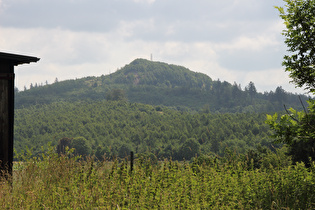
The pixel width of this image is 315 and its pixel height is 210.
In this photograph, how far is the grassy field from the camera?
6539mm

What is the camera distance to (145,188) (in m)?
7.02

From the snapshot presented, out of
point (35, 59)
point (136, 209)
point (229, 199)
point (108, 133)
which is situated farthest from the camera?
point (108, 133)

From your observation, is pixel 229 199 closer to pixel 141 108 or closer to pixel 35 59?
pixel 35 59

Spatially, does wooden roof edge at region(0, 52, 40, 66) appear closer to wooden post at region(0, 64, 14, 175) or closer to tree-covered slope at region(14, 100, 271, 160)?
wooden post at region(0, 64, 14, 175)

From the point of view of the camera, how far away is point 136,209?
5996 millimetres

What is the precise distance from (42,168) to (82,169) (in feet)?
3.27

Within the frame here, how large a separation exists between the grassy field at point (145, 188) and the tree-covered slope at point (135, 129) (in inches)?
3781

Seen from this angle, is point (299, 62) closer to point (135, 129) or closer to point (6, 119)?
point (6, 119)

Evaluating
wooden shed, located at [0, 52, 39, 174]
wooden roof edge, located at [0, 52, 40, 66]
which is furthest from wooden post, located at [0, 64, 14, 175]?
wooden roof edge, located at [0, 52, 40, 66]

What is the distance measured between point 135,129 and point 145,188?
489 feet

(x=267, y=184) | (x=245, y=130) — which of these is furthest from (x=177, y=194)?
(x=245, y=130)

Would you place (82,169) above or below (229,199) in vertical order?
above

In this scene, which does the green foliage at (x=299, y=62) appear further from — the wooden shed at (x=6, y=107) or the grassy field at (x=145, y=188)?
the wooden shed at (x=6, y=107)

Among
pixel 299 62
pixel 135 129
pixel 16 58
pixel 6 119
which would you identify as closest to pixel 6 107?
pixel 6 119
